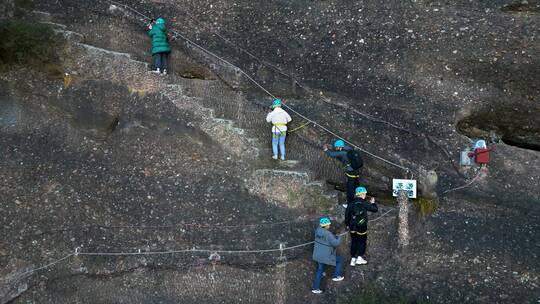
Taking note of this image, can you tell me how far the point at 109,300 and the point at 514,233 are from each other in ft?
28.2

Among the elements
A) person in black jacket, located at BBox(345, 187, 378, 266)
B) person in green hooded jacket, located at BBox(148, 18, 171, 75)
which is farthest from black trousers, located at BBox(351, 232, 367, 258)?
person in green hooded jacket, located at BBox(148, 18, 171, 75)

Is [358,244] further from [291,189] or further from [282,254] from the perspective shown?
[291,189]

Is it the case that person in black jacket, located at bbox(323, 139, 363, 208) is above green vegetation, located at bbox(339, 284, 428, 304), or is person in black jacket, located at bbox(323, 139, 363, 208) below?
above

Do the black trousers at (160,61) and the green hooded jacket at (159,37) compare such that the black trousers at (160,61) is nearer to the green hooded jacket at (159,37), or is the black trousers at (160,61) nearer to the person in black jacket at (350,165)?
the green hooded jacket at (159,37)

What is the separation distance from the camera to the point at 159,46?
1477 cm

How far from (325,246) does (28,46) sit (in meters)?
8.08

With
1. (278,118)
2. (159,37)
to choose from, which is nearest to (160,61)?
(159,37)

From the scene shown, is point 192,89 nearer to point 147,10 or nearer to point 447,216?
point 147,10

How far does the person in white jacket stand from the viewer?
536 inches

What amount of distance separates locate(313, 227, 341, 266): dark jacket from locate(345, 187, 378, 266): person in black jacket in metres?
0.45

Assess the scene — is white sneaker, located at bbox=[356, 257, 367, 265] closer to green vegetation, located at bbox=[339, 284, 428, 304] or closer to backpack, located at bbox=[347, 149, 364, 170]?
green vegetation, located at bbox=[339, 284, 428, 304]

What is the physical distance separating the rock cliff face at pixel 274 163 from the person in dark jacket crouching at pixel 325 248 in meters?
0.52

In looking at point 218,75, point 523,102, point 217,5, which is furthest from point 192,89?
point 523,102

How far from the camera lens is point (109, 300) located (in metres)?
13.6
